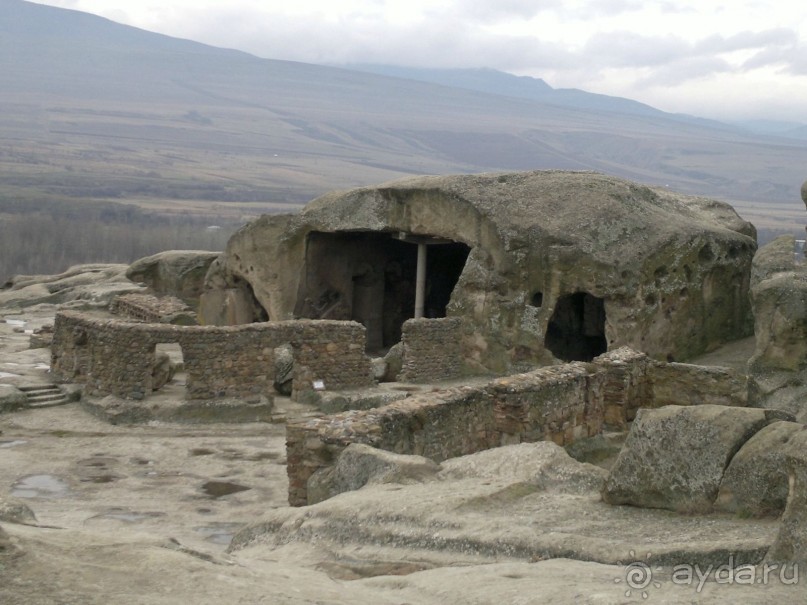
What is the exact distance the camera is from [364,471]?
1003 centimetres

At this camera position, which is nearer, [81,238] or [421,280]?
[421,280]

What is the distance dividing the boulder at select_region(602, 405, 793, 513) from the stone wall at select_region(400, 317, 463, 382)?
1263cm

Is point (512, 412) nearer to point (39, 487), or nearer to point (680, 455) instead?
point (680, 455)

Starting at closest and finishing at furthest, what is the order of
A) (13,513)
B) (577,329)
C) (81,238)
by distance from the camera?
(13,513), (577,329), (81,238)

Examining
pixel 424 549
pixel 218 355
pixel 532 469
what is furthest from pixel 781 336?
pixel 424 549

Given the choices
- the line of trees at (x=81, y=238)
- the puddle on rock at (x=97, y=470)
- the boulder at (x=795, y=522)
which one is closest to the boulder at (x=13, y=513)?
the boulder at (x=795, y=522)

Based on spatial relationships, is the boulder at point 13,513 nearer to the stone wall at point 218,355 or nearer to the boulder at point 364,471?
the boulder at point 364,471

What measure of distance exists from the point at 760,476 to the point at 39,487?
9.46m

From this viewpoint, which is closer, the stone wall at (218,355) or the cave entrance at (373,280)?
the stone wall at (218,355)

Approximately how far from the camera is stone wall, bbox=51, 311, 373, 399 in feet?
59.2

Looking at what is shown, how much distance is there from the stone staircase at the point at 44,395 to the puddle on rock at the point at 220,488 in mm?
5297

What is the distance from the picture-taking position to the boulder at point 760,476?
7.39 m

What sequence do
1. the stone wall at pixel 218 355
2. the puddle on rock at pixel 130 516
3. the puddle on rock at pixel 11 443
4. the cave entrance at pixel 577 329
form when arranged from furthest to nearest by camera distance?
the cave entrance at pixel 577 329, the stone wall at pixel 218 355, the puddle on rock at pixel 11 443, the puddle on rock at pixel 130 516

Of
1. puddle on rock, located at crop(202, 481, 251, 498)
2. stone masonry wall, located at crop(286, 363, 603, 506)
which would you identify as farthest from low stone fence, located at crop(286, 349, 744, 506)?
puddle on rock, located at crop(202, 481, 251, 498)
